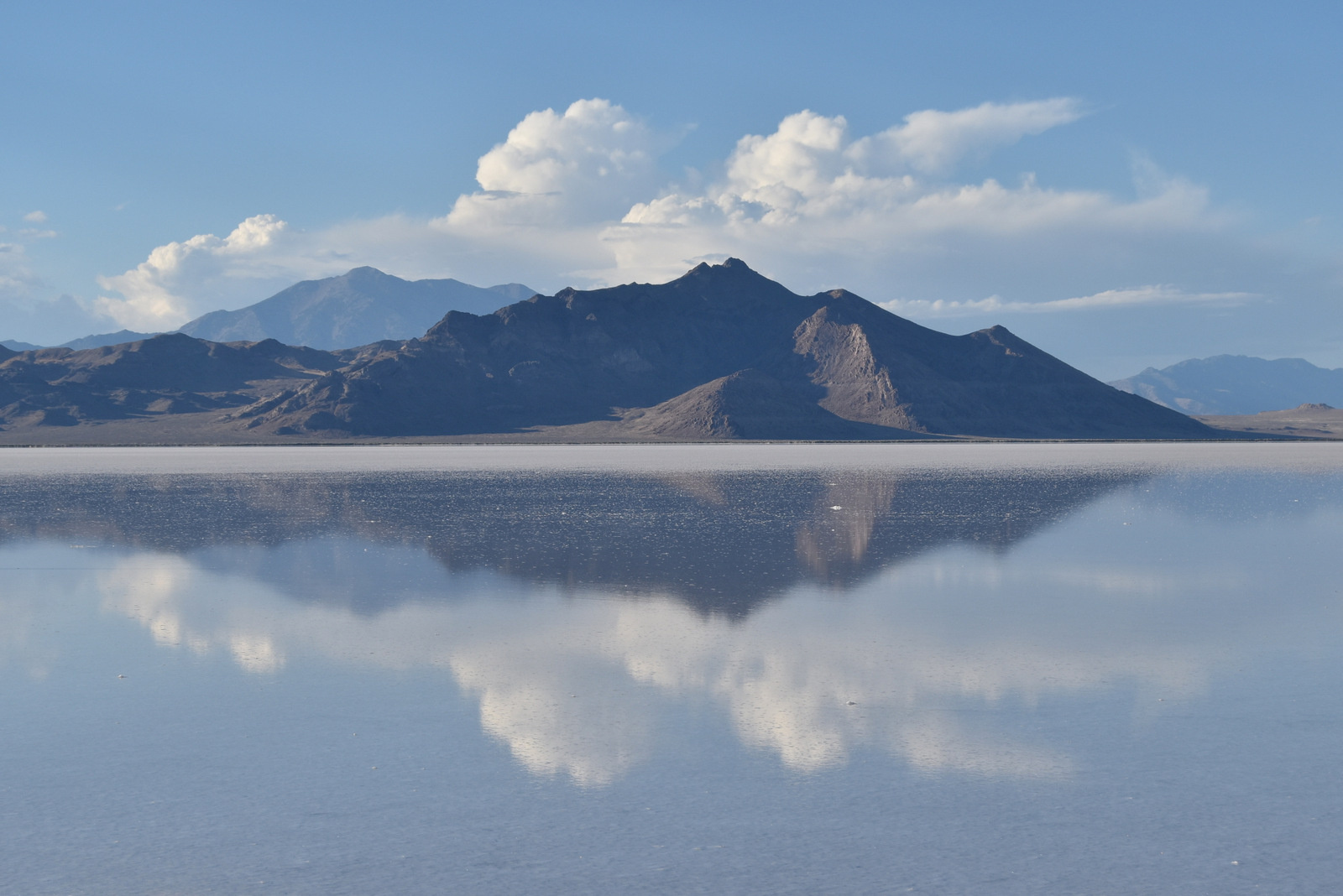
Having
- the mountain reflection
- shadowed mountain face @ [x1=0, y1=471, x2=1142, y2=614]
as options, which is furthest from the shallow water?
shadowed mountain face @ [x1=0, y1=471, x2=1142, y2=614]

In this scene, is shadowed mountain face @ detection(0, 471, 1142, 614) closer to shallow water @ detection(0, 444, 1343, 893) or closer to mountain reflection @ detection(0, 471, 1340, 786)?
mountain reflection @ detection(0, 471, 1340, 786)

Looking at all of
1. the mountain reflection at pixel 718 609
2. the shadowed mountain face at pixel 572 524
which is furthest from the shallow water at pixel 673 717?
the shadowed mountain face at pixel 572 524

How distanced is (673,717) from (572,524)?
80.0 feet

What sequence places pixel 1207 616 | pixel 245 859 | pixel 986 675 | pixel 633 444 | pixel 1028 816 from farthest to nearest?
pixel 633 444 < pixel 1207 616 < pixel 986 675 < pixel 1028 816 < pixel 245 859

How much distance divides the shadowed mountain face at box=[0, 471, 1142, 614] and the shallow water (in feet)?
1.11

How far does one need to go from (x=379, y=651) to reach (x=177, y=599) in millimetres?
8093

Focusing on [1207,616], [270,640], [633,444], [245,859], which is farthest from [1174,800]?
[633,444]

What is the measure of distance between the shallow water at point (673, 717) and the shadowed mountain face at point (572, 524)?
1.11 feet

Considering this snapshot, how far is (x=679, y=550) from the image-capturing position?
2972cm

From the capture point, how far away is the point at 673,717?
1326 centimetres

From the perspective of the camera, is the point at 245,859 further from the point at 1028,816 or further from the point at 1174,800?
the point at 1174,800

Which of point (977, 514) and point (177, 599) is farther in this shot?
point (977, 514)

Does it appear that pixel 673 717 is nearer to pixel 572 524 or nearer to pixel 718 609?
pixel 718 609

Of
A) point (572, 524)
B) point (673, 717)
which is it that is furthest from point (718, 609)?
point (572, 524)
